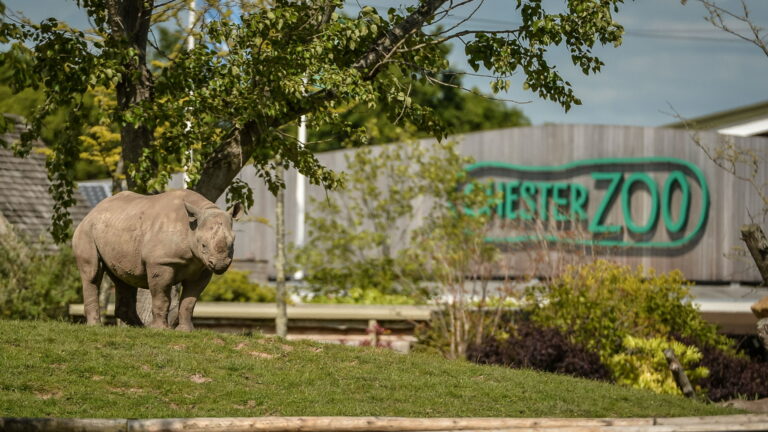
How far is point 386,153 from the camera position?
2988cm

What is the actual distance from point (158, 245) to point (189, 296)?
91cm

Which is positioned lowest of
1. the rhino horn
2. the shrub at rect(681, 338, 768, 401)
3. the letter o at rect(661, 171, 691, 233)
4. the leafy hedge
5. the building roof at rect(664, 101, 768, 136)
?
the shrub at rect(681, 338, 768, 401)

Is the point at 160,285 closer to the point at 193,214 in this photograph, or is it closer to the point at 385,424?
the point at 193,214

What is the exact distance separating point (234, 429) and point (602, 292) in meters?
11.0

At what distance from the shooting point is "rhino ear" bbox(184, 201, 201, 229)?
41.4 ft

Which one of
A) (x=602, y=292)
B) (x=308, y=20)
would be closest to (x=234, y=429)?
(x=308, y=20)

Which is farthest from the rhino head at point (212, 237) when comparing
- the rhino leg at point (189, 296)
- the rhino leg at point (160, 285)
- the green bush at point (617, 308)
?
the green bush at point (617, 308)

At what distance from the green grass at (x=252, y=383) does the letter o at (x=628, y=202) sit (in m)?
18.6

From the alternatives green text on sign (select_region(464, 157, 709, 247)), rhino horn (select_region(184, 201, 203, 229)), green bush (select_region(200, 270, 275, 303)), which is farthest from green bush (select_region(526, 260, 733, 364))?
green text on sign (select_region(464, 157, 709, 247))

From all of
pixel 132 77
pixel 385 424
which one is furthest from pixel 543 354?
pixel 385 424

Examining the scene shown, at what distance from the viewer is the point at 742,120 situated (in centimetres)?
3706

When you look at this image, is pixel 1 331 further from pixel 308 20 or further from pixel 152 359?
pixel 308 20

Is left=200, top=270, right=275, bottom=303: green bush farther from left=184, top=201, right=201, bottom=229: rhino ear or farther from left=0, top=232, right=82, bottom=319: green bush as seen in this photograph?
left=184, top=201, right=201, bottom=229: rhino ear

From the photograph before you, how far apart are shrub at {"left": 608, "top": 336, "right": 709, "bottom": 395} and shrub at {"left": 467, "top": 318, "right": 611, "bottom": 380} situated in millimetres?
305
